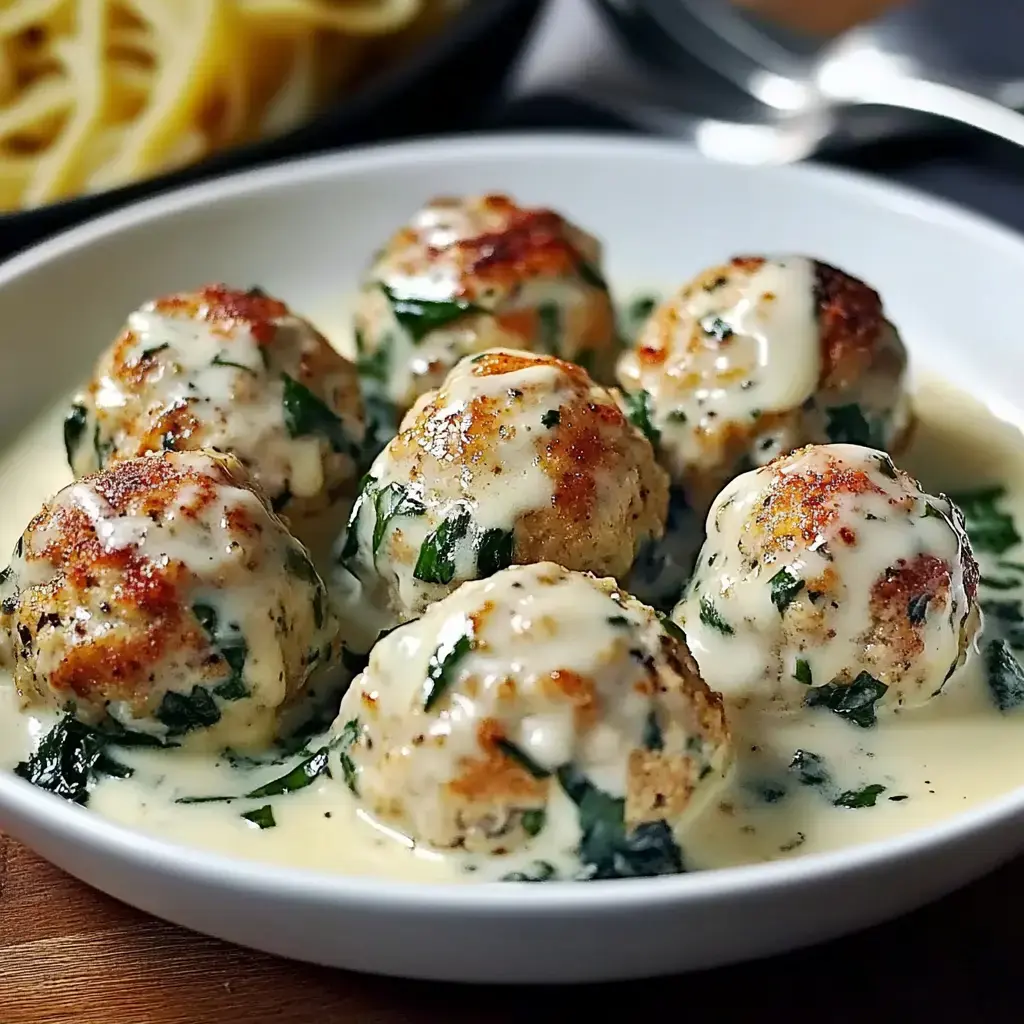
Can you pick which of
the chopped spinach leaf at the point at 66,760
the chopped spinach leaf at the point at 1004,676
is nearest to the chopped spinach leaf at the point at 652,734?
the chopped spinach leaf at the point at 1004,676

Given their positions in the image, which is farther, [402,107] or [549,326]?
[402,107]

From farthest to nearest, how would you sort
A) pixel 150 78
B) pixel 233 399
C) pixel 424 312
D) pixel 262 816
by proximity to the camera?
pixel 150 78, pixel 424 312, pixel 233 399, pixel 262 816

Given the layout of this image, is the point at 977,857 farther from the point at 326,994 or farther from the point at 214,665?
the point at 214,665

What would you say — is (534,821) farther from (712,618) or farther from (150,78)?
(150,78)

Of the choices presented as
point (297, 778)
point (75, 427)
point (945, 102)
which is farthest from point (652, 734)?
point (945, 102)

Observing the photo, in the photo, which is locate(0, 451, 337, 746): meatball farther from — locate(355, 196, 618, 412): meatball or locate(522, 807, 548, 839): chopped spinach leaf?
locate(355, 196, 618, 412): meatball

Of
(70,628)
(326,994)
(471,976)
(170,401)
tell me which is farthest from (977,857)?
(170,401)

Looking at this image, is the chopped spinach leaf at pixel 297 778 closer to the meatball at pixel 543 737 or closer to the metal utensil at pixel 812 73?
the meatball at pixel 543 737
